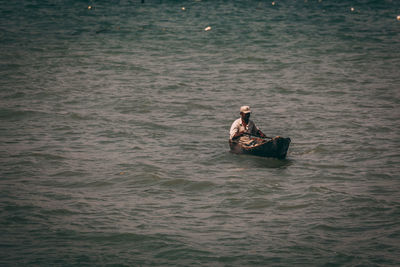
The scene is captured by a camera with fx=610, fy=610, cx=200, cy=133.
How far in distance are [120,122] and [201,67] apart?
997cm

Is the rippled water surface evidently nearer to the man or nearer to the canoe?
the canoe

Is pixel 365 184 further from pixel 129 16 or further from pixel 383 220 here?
pixel 129 16

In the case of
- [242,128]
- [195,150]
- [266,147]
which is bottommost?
[195,150]

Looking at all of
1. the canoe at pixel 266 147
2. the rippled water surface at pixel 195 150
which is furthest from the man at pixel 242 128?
the rippled water surface at pixel 195 150

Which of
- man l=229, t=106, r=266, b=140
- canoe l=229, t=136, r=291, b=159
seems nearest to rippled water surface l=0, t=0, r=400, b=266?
canoe l=229, t=136, r=291, b=159

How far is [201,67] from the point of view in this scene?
2898 centimetres

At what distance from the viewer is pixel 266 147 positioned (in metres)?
14.7

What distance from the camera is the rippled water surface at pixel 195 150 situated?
35.3 feet

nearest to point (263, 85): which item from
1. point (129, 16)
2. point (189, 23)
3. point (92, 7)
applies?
point (189, 23)

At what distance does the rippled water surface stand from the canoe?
0.39 meters

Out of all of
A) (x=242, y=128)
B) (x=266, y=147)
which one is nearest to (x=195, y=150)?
(x=242, y=128)

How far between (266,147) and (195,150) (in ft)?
8.19

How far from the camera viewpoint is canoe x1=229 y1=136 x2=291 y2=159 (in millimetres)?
14586

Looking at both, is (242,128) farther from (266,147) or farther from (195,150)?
(195,150)
